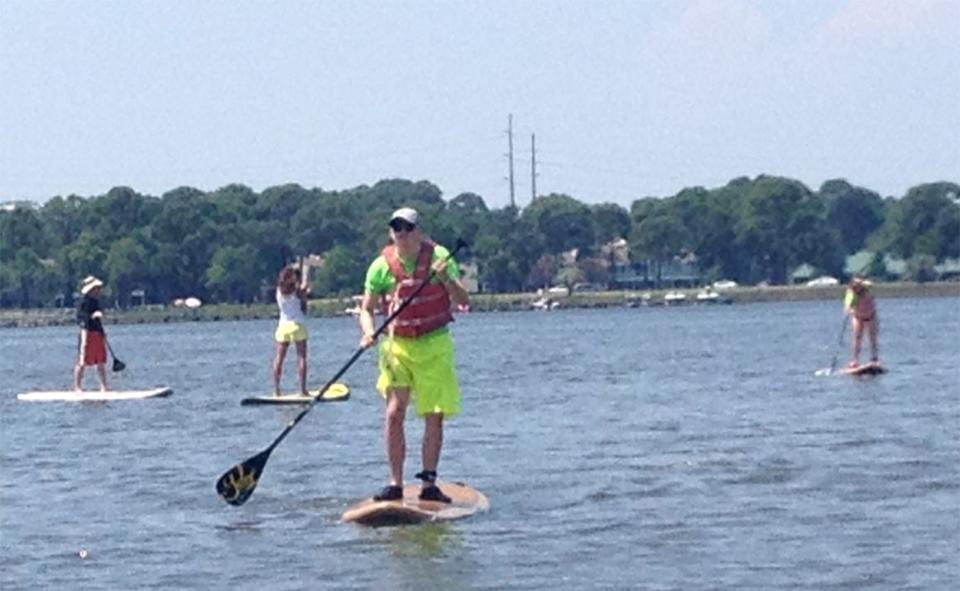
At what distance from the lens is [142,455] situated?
21750 millimetres

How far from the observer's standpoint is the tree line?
16488 centimetres

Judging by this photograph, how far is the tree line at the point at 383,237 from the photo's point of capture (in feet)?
541

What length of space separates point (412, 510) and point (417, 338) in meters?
1.01

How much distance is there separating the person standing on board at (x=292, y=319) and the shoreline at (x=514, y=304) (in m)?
120

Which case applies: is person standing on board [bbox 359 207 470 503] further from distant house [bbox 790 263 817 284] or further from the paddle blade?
distant house [bbox 790 263 817 284]

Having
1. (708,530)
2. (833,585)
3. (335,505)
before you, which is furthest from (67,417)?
(833,585)

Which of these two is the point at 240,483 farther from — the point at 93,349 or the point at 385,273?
the point at 93,349

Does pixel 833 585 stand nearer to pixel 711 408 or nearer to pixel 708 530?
pixel 708 530

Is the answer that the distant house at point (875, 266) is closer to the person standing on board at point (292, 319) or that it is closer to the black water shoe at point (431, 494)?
the person standing on board at point (292, 319)

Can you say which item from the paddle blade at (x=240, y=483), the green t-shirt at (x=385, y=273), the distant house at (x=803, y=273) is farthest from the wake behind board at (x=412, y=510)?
the distant house at (x=803, y=273)

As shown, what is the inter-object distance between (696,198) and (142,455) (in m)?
167

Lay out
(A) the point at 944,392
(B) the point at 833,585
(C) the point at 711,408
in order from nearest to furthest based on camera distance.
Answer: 1. (B) the point at 833,585
2. (C) the point at 711,408
3. (A) the point at 944,392

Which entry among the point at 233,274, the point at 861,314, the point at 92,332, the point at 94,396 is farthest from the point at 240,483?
the point at 233,274

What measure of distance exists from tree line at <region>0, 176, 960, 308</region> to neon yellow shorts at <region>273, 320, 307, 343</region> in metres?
128
